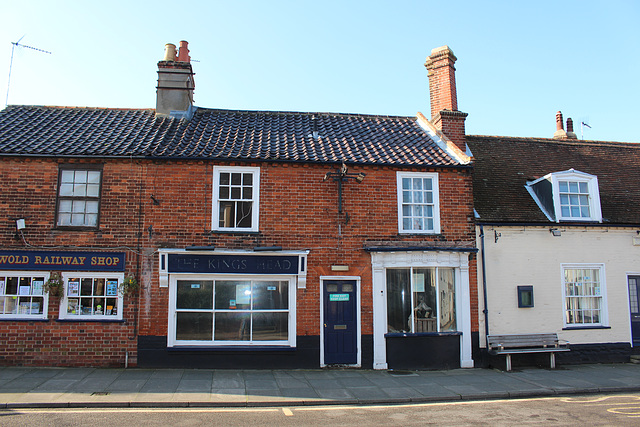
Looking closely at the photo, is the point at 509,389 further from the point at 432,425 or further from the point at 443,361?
the point at 432,425

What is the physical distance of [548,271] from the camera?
13031 mm

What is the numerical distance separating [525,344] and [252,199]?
840 centimetres

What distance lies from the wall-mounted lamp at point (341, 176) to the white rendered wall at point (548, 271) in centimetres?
387

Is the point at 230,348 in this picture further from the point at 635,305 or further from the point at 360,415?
the point at 635,305

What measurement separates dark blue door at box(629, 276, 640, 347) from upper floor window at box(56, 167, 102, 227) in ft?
51.0

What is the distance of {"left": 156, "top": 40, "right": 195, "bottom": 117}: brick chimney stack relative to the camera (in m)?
14.1

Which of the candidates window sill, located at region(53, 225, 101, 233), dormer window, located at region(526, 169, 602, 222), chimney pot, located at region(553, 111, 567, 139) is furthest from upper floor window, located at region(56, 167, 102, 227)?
chimney pot, located at region(553, 111, 567, 139)

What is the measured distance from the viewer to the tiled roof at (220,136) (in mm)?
11852

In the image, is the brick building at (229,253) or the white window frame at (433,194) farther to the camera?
the white window frame at (433,194)

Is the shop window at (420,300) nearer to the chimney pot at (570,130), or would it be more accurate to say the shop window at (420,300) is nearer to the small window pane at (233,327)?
the small window pane at (233,327)

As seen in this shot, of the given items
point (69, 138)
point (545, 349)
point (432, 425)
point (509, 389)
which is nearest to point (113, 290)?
point (69, 138)

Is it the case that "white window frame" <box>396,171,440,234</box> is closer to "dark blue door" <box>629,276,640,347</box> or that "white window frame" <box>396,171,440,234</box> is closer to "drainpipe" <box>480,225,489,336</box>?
"drainpipe" <box>480,225,489,336</box>

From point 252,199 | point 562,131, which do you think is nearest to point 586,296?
point 562,131

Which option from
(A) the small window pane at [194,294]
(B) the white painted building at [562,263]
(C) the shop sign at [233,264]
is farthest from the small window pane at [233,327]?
(B) the white painted building at [562,263]
